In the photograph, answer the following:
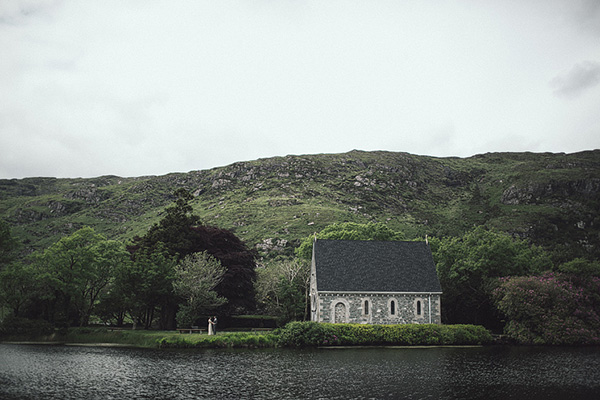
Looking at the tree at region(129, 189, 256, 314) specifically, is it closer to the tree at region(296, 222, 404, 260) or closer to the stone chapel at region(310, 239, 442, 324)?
the stone chapel at region(310, 239, 442, 324)

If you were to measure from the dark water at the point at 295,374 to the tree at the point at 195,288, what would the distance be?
917 centimetres

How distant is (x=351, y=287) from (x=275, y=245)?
62.3m

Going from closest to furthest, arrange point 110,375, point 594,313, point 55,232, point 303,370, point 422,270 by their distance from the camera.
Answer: point 110,375
point 303,370
point 594,313
point 422,270
point 55,232

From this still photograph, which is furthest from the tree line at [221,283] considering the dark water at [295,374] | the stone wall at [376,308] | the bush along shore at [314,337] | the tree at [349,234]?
the dark water at [295,374]

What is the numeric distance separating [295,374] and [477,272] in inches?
1467

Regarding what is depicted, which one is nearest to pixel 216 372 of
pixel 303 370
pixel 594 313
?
pixel 303 370

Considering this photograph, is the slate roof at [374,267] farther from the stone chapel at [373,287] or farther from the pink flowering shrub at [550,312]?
the pink flowering shrub at [550,312]

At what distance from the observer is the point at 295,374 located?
88.5ft

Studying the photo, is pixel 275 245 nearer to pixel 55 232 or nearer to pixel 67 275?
pixel 67 275

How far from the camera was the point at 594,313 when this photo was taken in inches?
1839

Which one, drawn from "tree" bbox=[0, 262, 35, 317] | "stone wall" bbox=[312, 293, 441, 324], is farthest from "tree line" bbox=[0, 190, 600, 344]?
"stone wall" bbox=[312, 293, 441, 324]

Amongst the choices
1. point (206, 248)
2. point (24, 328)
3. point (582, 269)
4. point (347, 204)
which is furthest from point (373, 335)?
point (347, 204)

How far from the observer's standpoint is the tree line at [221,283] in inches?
1836

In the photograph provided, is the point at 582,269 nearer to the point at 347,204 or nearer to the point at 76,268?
the point at 76,268
